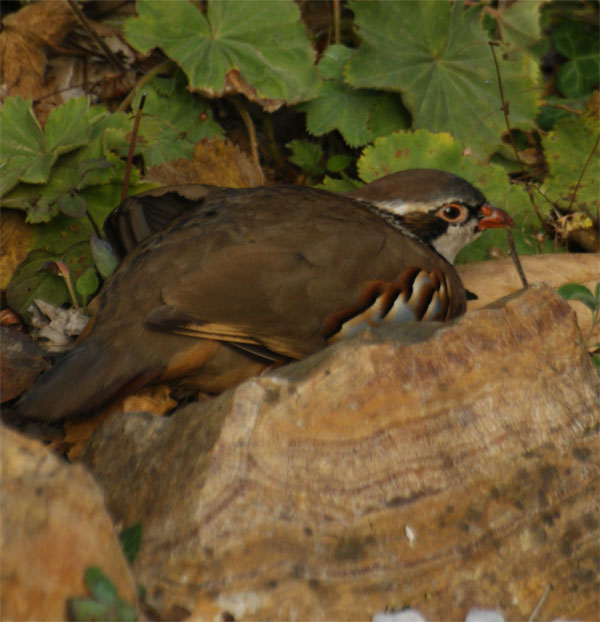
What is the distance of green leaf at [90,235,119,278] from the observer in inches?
127

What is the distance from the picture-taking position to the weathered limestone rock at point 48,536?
1.31m

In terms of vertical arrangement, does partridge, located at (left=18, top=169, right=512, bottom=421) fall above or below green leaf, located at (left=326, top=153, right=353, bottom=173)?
above

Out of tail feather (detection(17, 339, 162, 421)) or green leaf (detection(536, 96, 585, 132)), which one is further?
green leaf (detection(536, 96, 585, 132))

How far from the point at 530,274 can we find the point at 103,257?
154 centimetres

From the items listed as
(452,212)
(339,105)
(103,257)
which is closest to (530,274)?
(452,212)

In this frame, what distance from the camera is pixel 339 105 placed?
399 cm

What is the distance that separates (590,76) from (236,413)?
3492 millimetres

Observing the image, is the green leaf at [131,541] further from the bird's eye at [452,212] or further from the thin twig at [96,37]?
the thin twig at [96,37]

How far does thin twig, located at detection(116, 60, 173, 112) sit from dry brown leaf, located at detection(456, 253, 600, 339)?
5.17 feet

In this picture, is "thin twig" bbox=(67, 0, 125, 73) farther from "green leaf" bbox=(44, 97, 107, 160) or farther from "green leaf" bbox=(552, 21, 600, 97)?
"green leaf" bbox=(552, 21, 600, 97)

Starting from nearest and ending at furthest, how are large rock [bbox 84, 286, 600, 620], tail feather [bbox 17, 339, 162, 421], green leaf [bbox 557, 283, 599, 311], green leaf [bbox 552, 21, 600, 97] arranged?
large rock [bbox 84, 286, 600, 620]
tail feather [bbox 17, 339, 162, 421]
green leaf [bbox 557, 283, 599, 311]
green leaf [bbox 552, 21, 600, 97]

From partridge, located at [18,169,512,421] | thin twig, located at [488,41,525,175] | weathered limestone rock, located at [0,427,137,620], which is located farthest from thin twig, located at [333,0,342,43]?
weathered limestone rock, located at [0,427,137,620]

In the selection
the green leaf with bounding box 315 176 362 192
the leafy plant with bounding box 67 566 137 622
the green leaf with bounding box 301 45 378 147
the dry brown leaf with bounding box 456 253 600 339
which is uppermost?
the leafy plant with bounding box 67 566 137 622

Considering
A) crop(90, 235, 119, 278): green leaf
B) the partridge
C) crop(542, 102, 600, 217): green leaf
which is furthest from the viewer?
crop(542, 102, 600, 217): green leaf
